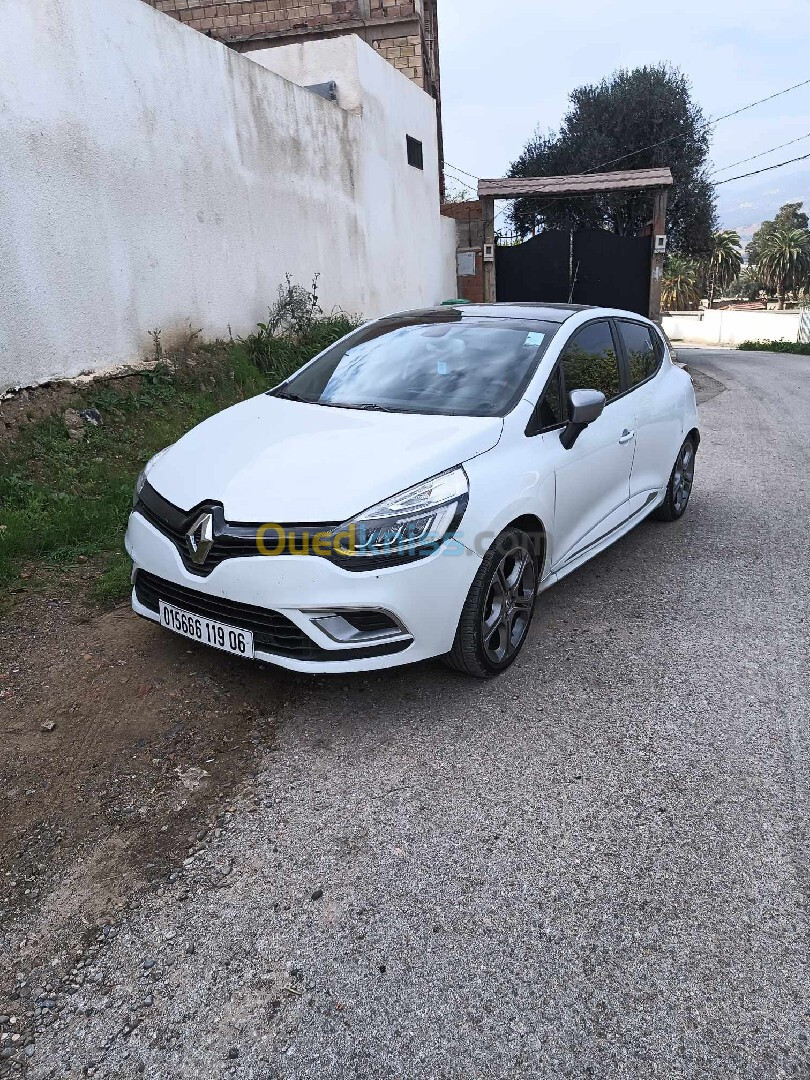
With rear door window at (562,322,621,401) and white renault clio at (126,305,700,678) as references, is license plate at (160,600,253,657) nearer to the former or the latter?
white renault clio at (126,305,700,678)

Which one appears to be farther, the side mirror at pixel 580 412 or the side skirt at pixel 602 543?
the side skirt at pixel 602 543

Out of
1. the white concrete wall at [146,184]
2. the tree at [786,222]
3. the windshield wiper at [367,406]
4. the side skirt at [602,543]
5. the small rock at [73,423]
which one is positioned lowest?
the side skirt at [602,543]

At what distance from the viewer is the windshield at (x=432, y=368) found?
3.69 metres

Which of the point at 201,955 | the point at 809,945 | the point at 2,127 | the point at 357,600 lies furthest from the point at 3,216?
the point at 809,945

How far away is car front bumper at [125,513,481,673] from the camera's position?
286 centimetres

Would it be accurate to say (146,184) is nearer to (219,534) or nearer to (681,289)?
(219,534)

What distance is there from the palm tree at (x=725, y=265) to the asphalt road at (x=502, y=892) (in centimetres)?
6642

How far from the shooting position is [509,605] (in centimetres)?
345

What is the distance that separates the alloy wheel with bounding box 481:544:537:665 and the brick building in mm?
13757

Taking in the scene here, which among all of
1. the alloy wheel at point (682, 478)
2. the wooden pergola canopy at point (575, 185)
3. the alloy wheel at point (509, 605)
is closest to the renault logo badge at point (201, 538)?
the alloy wheel at point (509, 605)

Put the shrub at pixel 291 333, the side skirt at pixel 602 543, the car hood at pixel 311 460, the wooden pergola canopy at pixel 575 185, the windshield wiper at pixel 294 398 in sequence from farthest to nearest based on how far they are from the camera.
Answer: the wooden pergola canopy at pixel 575 185 < the shrub at pixel 291 333 < the windshield wiper at pixel 294 398 < the side skirt at pixel 602 543 < the car hood at pixel 311 460

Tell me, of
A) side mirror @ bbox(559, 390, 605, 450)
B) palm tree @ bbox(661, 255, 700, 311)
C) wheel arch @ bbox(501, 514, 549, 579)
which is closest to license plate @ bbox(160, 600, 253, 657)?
wheel arch @ bbox(501, 514, 549, 579)

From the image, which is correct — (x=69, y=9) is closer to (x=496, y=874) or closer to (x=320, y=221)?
(x=320, y=221)

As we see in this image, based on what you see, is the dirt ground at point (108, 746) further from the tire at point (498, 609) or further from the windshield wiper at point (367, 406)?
the windshield wiper at point (367, 406)
